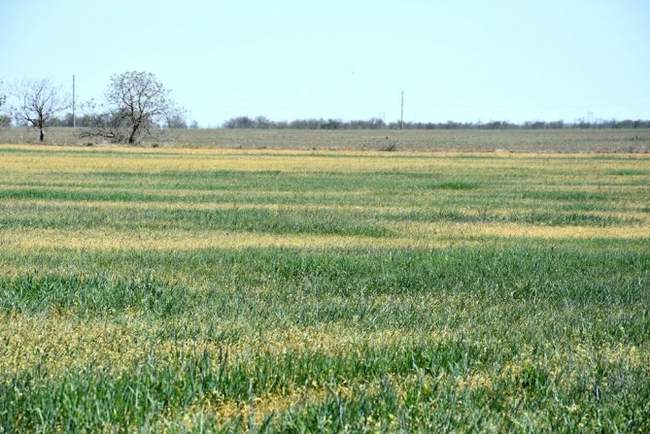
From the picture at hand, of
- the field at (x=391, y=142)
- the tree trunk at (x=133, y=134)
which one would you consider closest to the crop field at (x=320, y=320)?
the field at (x=391, y=142)

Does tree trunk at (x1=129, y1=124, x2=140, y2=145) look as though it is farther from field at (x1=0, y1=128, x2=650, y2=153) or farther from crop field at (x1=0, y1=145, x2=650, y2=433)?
crop field at (x1=0, y1=145, x2=650, y2=433)

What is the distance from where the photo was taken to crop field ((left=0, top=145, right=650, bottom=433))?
19.7 ft

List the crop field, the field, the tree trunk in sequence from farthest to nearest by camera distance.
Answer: the field < the tree trunk < the crop field

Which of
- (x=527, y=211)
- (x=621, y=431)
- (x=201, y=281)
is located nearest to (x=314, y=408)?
(x=621, y=431)

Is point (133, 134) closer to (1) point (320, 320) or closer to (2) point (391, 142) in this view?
(2) point (391, 142)

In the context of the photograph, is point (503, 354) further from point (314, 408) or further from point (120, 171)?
Result: point (120, 171)

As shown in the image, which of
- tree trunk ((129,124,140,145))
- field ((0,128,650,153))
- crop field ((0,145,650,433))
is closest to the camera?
crop field ((0,145,650,433))

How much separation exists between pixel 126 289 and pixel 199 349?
3.67m

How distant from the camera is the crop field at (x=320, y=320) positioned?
6000mm

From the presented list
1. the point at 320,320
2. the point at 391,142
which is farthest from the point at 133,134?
the point at 320,320

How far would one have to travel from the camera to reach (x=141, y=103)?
292 ft

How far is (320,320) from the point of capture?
9.66 metres

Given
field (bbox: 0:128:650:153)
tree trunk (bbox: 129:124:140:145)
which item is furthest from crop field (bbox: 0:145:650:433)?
tree trunk (bbox: 129:124:140:145)

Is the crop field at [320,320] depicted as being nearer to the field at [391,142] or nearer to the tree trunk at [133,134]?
the field at [391,142]
